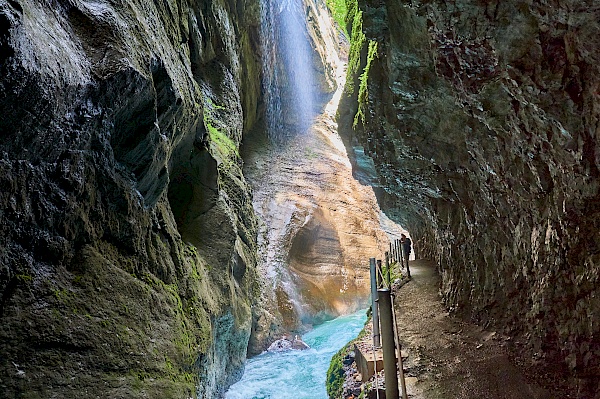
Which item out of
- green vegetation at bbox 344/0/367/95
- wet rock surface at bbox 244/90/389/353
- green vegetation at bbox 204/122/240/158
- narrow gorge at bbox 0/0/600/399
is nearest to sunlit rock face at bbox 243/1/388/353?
wet rock surface at bbox 244/90/389/353

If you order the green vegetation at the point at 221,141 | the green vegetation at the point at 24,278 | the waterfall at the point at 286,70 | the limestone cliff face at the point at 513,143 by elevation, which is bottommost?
the green vegetation at the point at 24,278

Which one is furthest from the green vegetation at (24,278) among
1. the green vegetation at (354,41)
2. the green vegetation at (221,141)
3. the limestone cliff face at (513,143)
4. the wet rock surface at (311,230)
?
the wet rock surface at (311,230)

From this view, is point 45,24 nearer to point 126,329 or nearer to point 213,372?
point 126,329

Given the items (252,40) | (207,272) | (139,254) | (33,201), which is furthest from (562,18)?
(252,40)

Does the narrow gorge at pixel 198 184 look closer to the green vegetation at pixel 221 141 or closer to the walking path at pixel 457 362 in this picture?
the walking path at pixel 457 362

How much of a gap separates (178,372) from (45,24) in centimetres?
423

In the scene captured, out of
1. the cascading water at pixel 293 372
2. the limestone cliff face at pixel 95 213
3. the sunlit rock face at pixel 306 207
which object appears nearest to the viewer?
the limestone cliff face at pixel 95 213

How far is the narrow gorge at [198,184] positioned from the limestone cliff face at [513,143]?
2cm

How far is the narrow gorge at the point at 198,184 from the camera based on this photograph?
373 cm

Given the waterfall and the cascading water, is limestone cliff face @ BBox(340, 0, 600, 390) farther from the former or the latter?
the waterfall

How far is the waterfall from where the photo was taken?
23.5 metres

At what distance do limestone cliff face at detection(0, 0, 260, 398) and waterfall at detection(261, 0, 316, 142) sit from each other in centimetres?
1588

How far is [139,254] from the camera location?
5.74 m

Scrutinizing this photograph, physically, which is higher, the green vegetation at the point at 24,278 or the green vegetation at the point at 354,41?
the green vegetation at the point at 354,41
